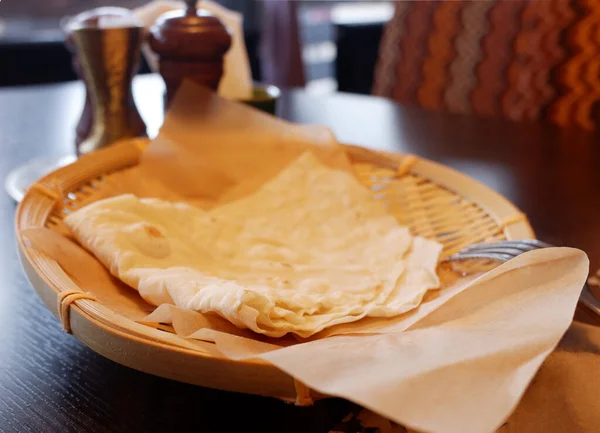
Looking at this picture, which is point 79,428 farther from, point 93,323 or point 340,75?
point 340,75

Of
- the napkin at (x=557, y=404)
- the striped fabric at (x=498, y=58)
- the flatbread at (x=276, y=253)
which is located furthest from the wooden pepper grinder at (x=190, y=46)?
the striped fabric at (x=498, y=58)

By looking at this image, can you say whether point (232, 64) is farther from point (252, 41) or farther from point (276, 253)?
point (252, 41)

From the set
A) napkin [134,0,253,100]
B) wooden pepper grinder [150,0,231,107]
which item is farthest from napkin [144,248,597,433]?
napkin [134,0,253,100]

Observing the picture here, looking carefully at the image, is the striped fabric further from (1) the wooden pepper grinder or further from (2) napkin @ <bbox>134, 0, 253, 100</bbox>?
(1) the wooden pepper grinder

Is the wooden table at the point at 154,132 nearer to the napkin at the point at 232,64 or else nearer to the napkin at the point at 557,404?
the napkin at the point at 557,404

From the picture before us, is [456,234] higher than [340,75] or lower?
higher

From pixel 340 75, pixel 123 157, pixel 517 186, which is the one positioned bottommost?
pixel 340 75

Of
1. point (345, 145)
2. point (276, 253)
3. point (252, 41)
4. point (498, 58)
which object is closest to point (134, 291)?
point (276, 253)

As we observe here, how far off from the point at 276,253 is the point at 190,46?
0.33 meters

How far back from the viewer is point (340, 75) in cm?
295

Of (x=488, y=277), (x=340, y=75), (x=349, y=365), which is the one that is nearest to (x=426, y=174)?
(x=488, y=277)

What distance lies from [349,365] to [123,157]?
512 mm

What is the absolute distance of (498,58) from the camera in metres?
1.64

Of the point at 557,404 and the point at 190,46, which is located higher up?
the point at 190,46
